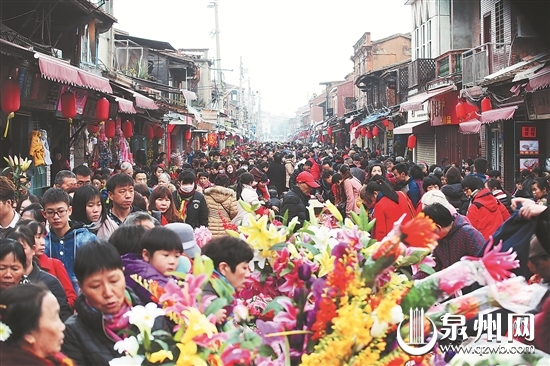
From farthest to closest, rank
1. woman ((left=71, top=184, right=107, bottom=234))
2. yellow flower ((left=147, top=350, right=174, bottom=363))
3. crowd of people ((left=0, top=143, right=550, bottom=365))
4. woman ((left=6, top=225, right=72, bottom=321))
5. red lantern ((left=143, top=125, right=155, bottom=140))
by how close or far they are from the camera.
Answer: red lantern ((left=143, top=125, right=155, bottom=140)) < woman ((left=71, top=184, right=107, bottom=234)) < woman ((left=6, top=225, right=72, bottom=321)) < crowd of people ((left=0, top=143, right=550, bottom=365)) < yellow flower ((left=147, top=350, right=174, bottom=363))

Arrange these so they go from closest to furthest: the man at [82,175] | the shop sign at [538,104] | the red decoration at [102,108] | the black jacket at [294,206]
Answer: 1. the black jacket at [294,206]
2. the man at [82,175]
3. the shop sign at [538,104]
4. the red decoration at [102,108]

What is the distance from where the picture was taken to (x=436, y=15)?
82.1 ft

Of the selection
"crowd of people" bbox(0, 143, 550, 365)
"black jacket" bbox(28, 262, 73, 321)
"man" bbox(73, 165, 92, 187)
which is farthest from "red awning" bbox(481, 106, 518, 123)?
"black jacket" bbox(28, 262, 73, 321)

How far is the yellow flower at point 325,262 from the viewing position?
10.8 feet

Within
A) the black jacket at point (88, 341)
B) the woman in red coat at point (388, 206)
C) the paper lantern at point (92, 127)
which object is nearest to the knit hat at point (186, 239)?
the black jacket at point (88, 341)

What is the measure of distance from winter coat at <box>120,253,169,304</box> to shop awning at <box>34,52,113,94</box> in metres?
6.33

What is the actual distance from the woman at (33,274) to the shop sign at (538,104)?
34.9 ft

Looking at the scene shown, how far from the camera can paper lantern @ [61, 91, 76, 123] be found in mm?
11719

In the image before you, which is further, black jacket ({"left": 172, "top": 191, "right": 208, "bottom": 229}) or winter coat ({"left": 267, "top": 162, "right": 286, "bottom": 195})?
winter coat ({"left": 267, "top": 162, "right": 286, "bottom": 195})

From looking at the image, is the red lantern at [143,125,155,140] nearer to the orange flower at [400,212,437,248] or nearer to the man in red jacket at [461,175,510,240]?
the man in red jacket at [461,175,510,240]

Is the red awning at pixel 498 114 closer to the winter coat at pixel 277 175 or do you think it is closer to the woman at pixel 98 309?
the winter coat at pixel 277 175

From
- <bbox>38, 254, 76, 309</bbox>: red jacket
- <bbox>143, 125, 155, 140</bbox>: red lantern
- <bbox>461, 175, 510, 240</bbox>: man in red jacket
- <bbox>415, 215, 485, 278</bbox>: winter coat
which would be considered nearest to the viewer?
<bbox>38, 254, 76, 309</bbox>: red jacket

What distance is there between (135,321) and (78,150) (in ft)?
48.6

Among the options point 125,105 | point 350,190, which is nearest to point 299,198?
point 350,190
